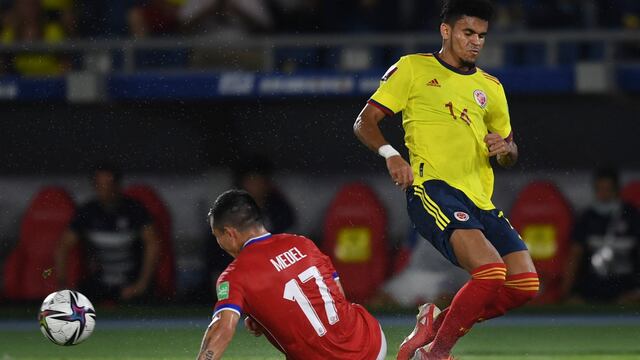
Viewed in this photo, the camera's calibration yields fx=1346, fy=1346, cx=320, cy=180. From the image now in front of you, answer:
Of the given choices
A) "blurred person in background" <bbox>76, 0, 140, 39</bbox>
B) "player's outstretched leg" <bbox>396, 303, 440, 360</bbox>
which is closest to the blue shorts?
"player's outstretched leg" <bbox>396, 303, 440, 360</bbox>

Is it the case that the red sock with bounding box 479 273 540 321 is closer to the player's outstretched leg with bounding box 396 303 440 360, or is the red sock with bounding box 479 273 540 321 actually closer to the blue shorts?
the blue shorts

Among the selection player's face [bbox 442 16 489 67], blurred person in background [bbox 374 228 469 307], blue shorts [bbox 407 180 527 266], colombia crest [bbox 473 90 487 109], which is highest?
player's face [bbox 442 16 489 67]

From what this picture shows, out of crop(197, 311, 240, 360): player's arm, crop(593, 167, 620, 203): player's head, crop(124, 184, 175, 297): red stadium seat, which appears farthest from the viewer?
crop(124, 184, 175, 297): red stadium seat

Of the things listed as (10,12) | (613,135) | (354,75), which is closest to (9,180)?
(10,12)

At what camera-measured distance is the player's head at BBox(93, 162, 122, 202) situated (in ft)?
44.3

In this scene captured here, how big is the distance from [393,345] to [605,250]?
4.59m

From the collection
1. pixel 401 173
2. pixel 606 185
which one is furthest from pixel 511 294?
pixel 606 185

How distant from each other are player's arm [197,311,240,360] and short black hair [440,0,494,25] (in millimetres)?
2331

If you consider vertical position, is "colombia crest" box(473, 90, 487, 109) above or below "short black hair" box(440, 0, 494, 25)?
below

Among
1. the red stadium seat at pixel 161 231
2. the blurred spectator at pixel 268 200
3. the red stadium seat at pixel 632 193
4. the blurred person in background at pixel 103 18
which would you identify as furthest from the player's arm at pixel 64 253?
the red stadium seat at pixel 632 193

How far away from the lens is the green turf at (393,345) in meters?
9.14

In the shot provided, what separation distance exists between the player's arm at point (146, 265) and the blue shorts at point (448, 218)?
254 inches

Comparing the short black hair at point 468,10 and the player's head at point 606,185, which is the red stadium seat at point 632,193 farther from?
the short black hair at point 468,10

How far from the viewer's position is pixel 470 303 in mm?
7223
